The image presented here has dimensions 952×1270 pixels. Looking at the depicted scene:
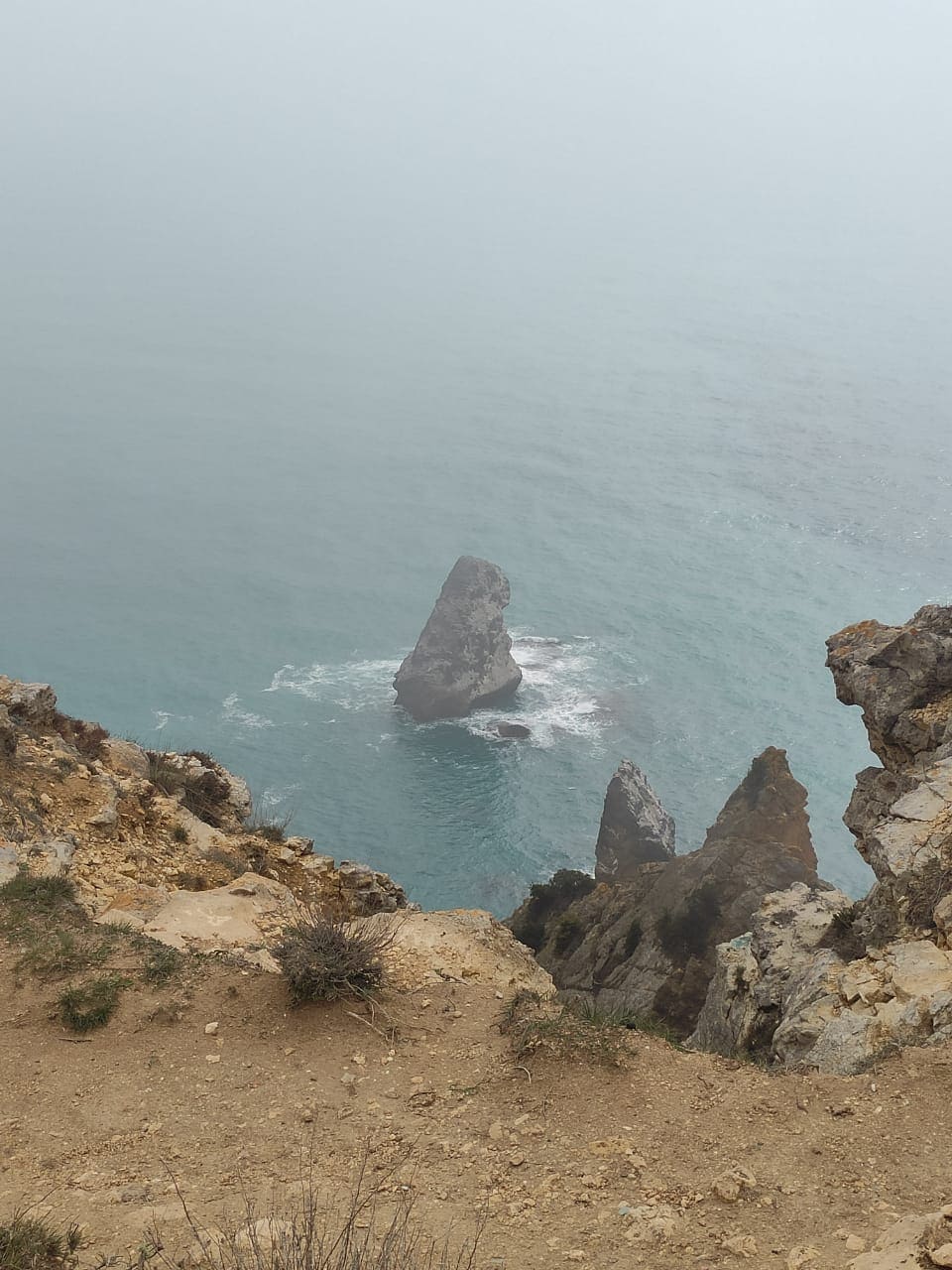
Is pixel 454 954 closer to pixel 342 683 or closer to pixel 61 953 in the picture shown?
pixel 61 953

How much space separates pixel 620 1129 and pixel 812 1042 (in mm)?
5305

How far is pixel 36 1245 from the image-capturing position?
8.69 meters

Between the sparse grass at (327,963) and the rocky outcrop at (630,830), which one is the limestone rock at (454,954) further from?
the rocky outcrop at (630,830)

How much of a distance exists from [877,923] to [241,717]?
3811 inches

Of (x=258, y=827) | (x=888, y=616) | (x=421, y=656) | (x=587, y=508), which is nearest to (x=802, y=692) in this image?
(x=888, y=616)

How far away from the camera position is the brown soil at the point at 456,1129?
9.72 meters

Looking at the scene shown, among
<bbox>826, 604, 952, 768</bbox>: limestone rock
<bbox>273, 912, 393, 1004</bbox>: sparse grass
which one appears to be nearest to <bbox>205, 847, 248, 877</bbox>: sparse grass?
<bbox>273, 912, 393, 1004</bbox>: sparse grass

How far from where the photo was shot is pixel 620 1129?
38.4ft

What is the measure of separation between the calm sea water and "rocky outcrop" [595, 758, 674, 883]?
4959mm

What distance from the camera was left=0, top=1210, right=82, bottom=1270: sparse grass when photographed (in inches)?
334

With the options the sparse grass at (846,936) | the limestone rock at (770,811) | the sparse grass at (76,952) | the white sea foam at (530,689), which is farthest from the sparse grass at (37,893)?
the white sea foam at (530,689)

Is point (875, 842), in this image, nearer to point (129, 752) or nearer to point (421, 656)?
point (129, 752)

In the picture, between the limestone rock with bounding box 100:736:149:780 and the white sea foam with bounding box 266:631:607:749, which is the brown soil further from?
the white sea foam with bounding box 266:631:607:749

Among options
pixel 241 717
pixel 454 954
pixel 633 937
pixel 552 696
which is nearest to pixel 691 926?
pixel 633 937
